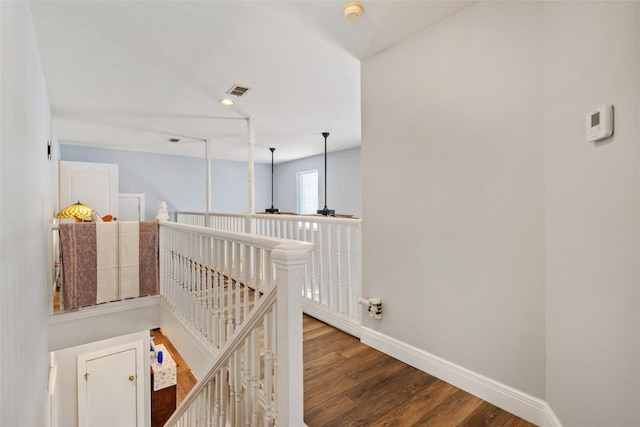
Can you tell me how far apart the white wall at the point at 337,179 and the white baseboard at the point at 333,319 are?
357 cm

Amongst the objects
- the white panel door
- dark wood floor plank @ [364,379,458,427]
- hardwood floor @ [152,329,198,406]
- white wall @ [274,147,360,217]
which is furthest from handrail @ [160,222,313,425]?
white wall @ [274,147,360,217]

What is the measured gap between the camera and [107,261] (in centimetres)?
302

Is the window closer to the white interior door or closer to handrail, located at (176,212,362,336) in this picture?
handrail, located at (176,212,362,336)

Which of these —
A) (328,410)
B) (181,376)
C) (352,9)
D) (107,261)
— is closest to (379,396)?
(328,410)

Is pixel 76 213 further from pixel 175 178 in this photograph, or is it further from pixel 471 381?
pixel 471 381

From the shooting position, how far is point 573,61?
125 centimetres

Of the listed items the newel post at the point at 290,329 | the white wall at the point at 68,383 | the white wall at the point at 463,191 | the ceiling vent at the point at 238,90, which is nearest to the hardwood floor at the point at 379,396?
the white wall at the point at 463,191

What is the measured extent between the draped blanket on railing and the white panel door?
8.86ft

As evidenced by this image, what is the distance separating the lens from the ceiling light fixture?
5.74 feet

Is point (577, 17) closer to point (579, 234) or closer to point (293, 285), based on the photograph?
point (579, 234)

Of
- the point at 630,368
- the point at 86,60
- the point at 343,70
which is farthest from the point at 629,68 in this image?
the point at 86,60

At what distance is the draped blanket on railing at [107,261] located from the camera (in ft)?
9.37

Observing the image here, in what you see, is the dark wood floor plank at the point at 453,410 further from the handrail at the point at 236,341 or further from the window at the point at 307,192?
the window at the point at 307,192

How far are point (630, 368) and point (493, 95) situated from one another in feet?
4.43
